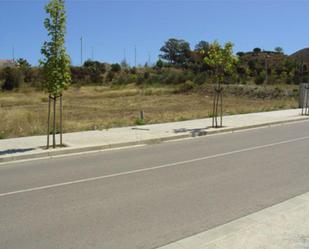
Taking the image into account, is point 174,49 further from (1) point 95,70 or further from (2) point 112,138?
(2) point 112,138

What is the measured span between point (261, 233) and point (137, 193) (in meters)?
2.83

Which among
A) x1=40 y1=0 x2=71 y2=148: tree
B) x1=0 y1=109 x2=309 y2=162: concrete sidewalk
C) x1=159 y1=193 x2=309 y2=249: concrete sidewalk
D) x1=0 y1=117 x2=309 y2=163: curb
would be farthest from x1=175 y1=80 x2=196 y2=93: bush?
x1=159 y1=193 x2=309 y2=249: concrete sidewalk

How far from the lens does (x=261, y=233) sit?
5.21 m

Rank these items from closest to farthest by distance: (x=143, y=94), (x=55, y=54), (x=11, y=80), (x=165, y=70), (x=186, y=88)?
1. (x=55, y=54)
2. (x=143, y=94)
3. (x=186, y=88)
4. (x=11, y=80)
5. (x=165, y=70)

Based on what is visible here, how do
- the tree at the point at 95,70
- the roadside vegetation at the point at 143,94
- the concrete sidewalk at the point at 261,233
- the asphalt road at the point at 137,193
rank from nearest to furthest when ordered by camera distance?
1. the concrete sidewalk at the point at 261,233
2. the asphalt road at the point at 137,193
3. the roadside vegetation at the point at 143,94
4. the tree at the point at 95,70

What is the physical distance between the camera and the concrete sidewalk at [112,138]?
12.3 metres

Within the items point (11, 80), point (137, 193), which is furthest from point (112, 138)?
point (11, 80)

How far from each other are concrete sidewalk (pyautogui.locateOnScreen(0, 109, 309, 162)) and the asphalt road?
0.70 meters

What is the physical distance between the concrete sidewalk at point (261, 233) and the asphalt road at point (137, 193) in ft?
0.99

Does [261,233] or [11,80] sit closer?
[261,233]

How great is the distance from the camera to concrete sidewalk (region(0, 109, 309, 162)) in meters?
12.3

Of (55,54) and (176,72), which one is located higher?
(176,72)

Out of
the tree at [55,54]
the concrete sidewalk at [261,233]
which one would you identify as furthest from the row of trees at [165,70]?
the concrete sidewalk at [261,233]

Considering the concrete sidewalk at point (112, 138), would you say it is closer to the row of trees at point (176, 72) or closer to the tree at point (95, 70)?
the row of trees at point (176, 72)
